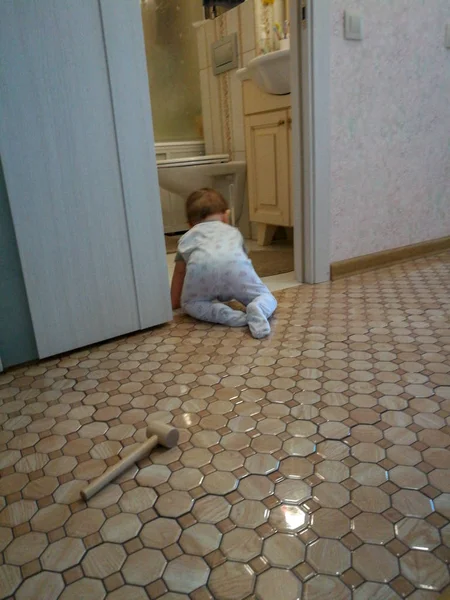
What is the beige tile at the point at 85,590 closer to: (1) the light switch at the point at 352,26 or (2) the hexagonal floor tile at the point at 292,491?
(2) the hexagonal floor tile at the point at 292,491

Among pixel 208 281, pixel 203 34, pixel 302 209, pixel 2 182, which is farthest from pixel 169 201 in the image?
pixel 2 182

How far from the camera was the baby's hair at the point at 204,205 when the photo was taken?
Answer: 1604 mm

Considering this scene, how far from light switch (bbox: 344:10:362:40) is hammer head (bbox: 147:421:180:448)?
153 centimetres

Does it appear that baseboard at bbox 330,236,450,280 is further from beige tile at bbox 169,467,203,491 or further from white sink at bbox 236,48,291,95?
beige tile at bbox 169,467,203,491

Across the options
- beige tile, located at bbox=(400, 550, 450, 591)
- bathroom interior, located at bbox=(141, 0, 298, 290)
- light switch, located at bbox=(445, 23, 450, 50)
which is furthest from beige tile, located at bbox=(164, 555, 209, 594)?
light switch, located at bbox=(445, 23, 450, 50)

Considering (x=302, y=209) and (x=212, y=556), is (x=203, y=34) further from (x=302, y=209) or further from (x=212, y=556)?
(x=212, y=556)

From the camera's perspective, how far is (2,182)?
1151mm

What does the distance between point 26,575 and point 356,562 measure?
434mm

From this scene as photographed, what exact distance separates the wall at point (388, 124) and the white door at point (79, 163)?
80cm

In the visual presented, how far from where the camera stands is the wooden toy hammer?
771 millimetres

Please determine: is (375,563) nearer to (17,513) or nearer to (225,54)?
(17,513)

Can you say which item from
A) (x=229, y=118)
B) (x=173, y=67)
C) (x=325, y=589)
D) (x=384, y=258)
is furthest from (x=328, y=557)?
(x=173, y=67)

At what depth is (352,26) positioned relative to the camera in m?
1.71

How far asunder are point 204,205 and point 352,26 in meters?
0.84
